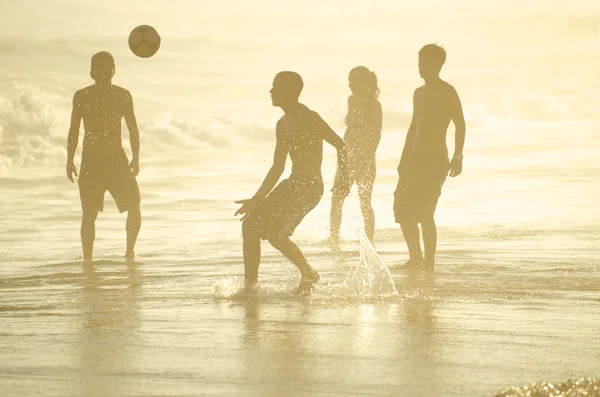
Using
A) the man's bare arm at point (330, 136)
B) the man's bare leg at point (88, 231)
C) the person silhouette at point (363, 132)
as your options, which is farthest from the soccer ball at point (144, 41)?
the man's bare arm at point (330, 136)

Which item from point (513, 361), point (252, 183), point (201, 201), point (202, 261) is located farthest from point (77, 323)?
point (252, 183)

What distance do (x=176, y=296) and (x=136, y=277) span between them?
1.78 m

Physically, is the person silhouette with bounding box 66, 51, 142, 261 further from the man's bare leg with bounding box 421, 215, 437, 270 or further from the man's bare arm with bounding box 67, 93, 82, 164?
the man's bare leg with bounding box 421, 215, 437, 270

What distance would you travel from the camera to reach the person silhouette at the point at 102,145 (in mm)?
12516

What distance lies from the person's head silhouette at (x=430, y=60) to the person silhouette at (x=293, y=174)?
199 centimetres

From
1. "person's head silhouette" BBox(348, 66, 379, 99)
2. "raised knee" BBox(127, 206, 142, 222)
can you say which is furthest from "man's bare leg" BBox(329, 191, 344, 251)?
"raised knee" BBox(127, 206, 142, 222)

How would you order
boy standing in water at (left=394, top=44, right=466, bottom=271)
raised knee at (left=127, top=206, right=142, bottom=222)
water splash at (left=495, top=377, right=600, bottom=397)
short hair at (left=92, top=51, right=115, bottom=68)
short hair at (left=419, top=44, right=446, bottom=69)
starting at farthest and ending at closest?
raised knee at (left=127, top=206, right=142, bottom=222), short hair at (left=92, top=51, right=115, bottom=68), boy standing in water at (left=394, top=44, right=466, bottom=271), short hair at (left=419, top=44, right=446, bottom=69), water splash at (left=495, top=377, right=600, bottom=397)

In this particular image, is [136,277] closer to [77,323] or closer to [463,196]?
[77,323]

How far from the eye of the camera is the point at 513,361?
647 cm

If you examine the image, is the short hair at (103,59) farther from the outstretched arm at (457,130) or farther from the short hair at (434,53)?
the outstretched arm at (457,130)

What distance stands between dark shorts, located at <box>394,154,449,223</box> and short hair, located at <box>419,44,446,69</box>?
875 millimetres

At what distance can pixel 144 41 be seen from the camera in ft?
43.0

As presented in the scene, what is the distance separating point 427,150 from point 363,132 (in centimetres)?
313

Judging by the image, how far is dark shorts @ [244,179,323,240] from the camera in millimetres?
9562
